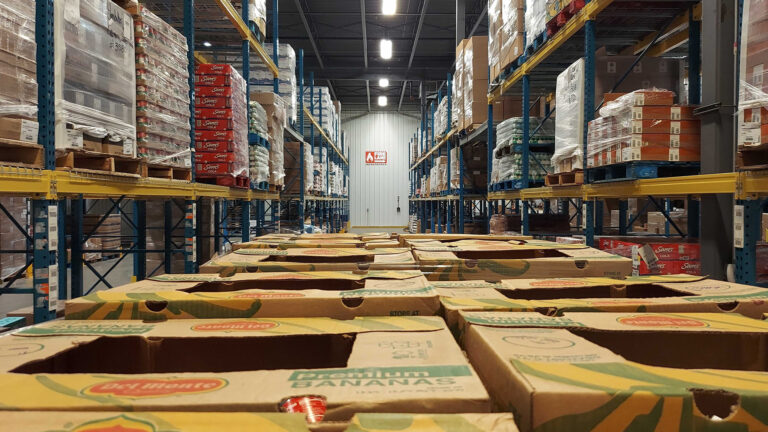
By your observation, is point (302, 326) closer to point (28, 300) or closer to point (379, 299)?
point (379, 299)

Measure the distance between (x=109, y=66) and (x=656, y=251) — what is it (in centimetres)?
470

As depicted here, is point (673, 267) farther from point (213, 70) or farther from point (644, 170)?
point (213, 70)

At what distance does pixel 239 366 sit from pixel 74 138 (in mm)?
2574

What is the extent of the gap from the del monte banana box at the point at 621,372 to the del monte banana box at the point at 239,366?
7 centimetres

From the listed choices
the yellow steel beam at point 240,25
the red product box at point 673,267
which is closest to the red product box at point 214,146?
the yellow steel beam at point 240,25

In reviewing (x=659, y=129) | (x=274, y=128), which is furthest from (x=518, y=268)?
(x=274, y=128)

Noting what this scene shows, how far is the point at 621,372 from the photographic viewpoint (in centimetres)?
79

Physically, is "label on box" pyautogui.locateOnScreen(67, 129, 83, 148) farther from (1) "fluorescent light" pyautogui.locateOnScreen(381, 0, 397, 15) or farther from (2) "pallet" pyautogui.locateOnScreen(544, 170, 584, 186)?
(1) "fluorescent light" pyautogui.locateOnScreen(381, 0, 397, 15)

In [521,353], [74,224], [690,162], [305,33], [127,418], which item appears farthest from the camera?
[305,33]

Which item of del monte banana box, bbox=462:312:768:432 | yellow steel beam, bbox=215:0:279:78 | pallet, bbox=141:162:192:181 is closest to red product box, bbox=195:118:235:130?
pallet, bbox=141:162:192:181

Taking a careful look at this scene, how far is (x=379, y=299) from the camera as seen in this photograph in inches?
50.1

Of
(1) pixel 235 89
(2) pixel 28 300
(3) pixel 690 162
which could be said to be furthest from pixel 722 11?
(2) pixel 28 300

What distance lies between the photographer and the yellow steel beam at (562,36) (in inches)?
185

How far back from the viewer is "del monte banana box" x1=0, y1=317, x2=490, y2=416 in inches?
27.7
